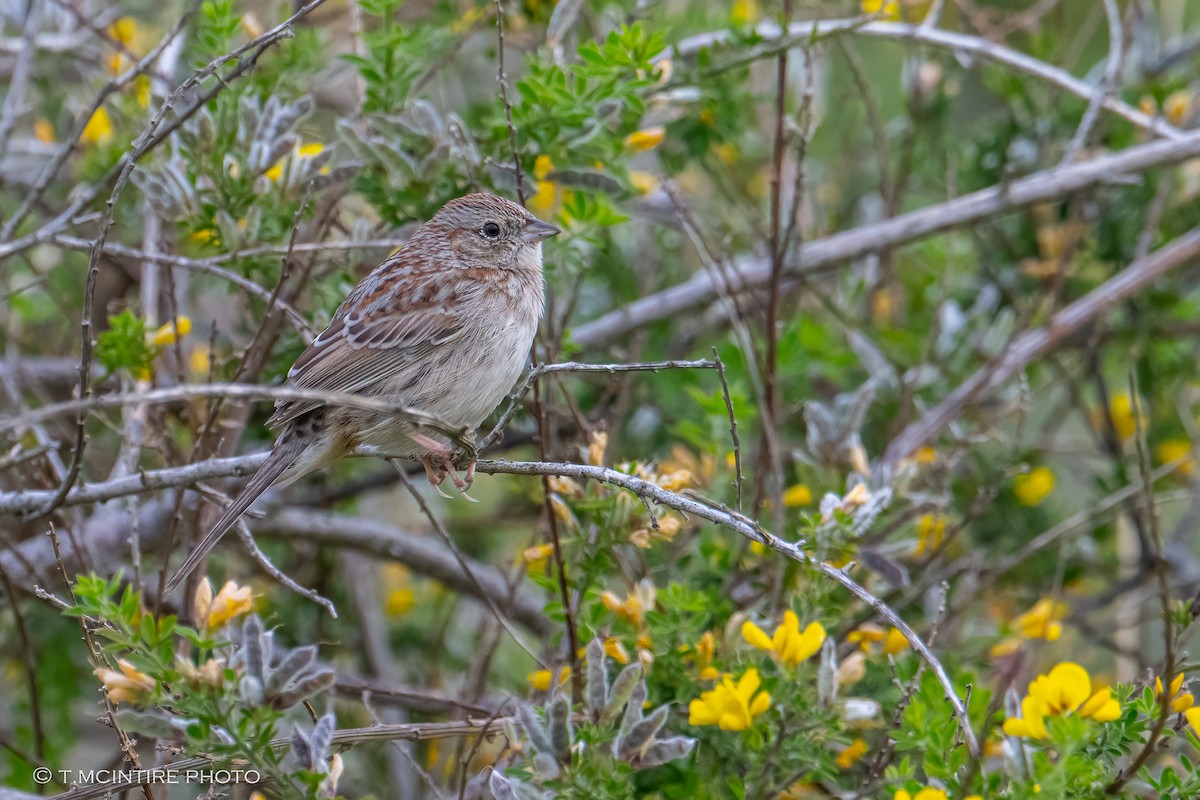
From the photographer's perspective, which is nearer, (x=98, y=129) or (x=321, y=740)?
(x=321, y=740)

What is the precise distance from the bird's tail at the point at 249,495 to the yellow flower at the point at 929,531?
184 centimetres

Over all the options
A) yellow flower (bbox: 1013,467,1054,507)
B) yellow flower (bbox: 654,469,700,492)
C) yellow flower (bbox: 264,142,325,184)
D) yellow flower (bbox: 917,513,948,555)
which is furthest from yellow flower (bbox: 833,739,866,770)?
yellow flower (bbox: 264,142,325,184)

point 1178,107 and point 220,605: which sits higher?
point 1178,107

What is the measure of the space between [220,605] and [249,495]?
0.73 meters

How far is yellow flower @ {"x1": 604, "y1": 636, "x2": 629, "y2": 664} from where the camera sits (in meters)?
3.09

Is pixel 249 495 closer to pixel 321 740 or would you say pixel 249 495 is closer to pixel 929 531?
pixel 321 740

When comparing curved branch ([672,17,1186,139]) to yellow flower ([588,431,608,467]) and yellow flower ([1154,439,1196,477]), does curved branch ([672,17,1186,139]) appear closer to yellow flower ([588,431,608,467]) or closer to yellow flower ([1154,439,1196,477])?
yellow flower ([1154,439,1196,477])

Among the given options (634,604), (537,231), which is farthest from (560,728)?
(537,231)

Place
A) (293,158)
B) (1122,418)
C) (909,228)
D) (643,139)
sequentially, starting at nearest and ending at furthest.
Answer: (293,158) < (643,139) < (909,228) < (1122,418)

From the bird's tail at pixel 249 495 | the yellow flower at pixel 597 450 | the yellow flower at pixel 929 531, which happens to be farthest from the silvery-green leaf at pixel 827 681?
the bird's tail at pixel 249 495

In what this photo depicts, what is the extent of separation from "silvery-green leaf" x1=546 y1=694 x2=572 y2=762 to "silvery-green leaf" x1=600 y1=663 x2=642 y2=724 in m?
0.13

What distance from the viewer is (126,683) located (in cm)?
228

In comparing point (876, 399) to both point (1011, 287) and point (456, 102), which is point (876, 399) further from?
point (456, 102)

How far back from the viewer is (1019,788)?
2156 mm
